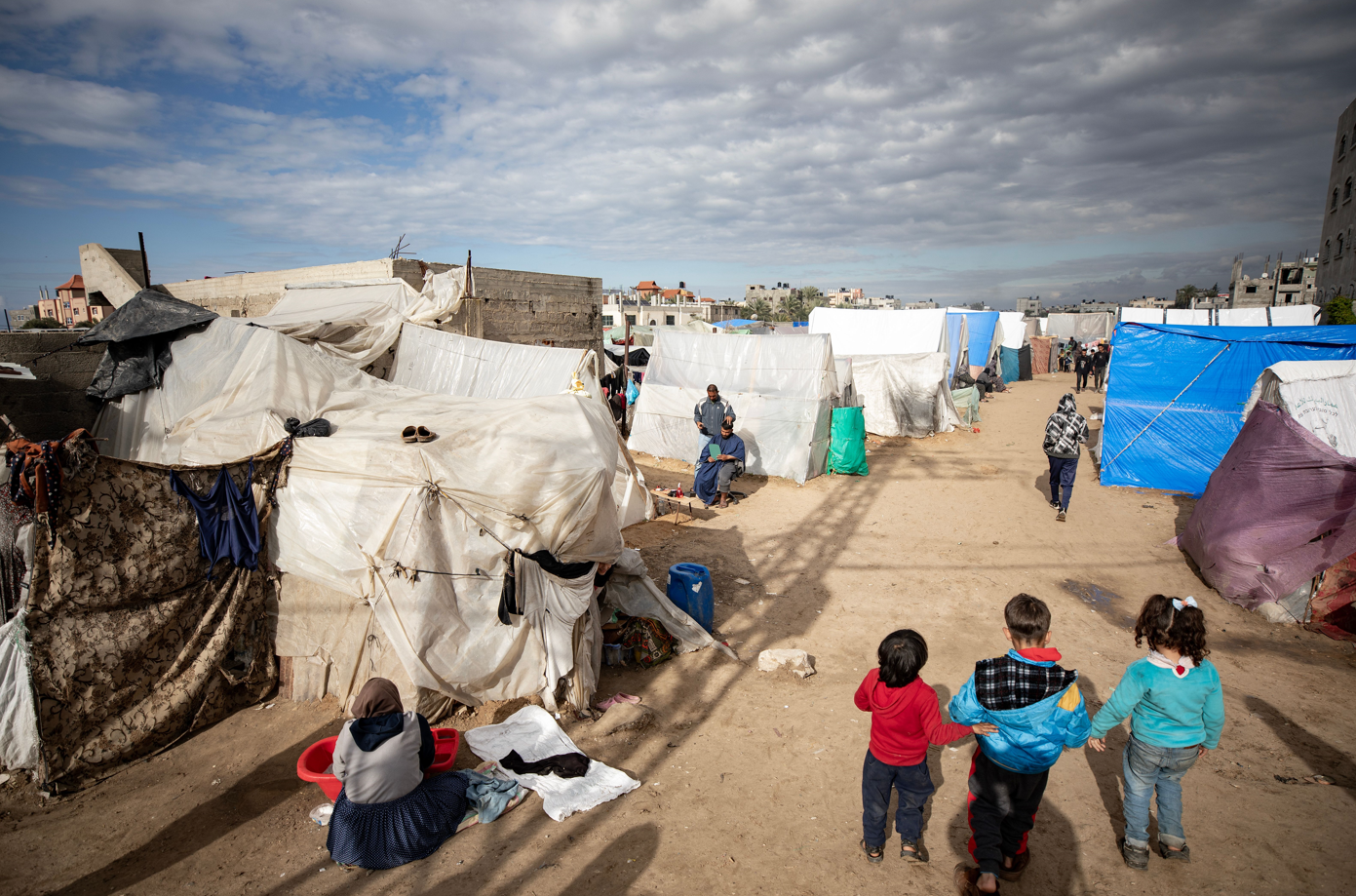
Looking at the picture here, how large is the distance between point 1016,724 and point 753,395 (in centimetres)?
967

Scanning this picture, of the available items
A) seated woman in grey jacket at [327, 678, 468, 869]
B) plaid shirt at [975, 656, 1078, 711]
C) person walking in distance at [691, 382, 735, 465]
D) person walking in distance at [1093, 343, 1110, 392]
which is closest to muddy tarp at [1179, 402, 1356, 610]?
plaid shirt at [975, 656, 1078, 711]

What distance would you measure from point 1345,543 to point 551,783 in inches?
289

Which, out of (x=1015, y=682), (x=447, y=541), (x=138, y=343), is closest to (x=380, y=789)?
(x=447, y=541)

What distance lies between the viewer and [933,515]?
31.8 ft

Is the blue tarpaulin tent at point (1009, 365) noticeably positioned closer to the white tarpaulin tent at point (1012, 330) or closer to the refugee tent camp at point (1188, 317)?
the white tarpaulin tent at point (1012, 330)

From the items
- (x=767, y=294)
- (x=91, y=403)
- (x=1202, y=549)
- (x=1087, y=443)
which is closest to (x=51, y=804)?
(x=91, y=403)

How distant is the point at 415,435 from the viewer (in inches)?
185

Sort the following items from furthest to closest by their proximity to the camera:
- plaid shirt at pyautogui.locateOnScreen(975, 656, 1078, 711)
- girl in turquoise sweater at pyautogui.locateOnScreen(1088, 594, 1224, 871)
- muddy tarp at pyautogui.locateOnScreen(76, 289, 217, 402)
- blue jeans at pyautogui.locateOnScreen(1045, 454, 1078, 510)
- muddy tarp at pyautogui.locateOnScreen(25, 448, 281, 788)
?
1. blue jeans at pyautogui.locateOnScreen(1045, 454, 1078, 510)
2. muddy tarp at pyautogui.locateOnScreen(76, 289, 217, 402)
3. muddy tarp at pyautogui.locateOnScreen(25, 448, 281, 788)
4. girl in turquoise sweater at pyautogui.locateOnScreen(1088, 594, 1224, 871)
5. plaid shirt at pyautogui.locateOnScreen(975, 656, 1078, 711)

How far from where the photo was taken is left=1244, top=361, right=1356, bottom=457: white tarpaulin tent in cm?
682

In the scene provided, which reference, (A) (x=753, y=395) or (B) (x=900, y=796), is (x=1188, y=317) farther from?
(B) (x=900, y=796)

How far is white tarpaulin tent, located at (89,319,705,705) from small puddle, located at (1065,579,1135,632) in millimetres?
5318

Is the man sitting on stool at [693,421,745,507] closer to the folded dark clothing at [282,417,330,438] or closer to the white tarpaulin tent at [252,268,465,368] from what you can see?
the white tarpaulin tent at [252,268,465,368]

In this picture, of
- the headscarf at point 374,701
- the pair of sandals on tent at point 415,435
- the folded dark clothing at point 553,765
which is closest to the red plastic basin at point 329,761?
the folded dark clothing at point 553,765

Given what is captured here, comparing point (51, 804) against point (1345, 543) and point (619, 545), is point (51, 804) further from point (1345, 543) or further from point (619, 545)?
point (1345, 543)
